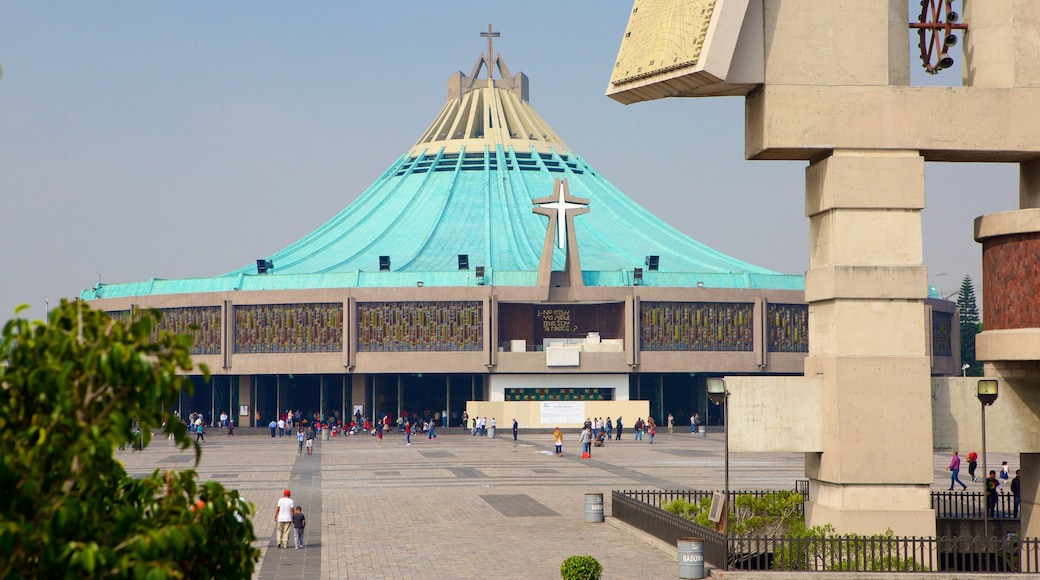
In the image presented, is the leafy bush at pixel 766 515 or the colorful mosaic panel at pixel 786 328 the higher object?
the colorful mosaic panel at pixel 786 328

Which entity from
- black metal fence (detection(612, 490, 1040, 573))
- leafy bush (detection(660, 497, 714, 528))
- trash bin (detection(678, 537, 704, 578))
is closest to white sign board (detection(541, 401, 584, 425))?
leafy bush (detection(660, 497, 714, 528))

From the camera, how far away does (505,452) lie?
58.3 metres

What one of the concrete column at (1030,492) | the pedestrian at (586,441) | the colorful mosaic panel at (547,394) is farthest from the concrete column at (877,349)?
the colorful mosaic panel at (547,394)

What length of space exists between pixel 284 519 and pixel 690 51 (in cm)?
1208

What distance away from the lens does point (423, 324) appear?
81.3 meters

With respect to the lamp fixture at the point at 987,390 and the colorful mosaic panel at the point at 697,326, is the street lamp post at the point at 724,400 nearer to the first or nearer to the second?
the lamp fixture at the point at 987,390

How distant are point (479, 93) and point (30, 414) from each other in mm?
102758

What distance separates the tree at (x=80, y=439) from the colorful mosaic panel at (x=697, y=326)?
2901 inches

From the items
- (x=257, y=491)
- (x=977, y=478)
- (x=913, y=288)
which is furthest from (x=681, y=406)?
(x=913, y=288)

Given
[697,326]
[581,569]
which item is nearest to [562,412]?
[697,326]

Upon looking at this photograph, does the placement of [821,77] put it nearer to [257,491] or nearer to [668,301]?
[257,491]

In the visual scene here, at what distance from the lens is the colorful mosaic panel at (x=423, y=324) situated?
81188mm

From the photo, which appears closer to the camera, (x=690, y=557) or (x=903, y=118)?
(x=690, y=557)

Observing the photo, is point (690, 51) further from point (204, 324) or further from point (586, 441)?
point (204, 324)
